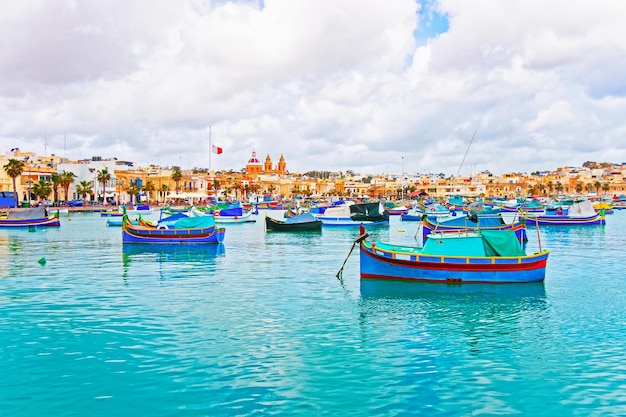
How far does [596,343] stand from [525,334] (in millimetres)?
1984

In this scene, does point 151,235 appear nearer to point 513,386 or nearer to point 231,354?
point 231,354

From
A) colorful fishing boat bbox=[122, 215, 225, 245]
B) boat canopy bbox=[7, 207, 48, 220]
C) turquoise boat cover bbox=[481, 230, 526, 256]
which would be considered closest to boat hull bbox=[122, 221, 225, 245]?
colorful fishing boat bbox=[122, 215, 225, 245]

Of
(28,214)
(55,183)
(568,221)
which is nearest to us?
(28,214)

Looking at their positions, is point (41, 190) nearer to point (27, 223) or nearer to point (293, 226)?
point (27, 223)

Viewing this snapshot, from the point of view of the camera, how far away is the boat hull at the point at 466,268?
1038 inches

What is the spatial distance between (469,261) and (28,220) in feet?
207

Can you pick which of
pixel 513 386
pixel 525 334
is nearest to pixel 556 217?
pixel 525 334

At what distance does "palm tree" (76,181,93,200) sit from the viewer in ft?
440

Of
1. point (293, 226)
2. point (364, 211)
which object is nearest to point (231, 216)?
point (364, 211)

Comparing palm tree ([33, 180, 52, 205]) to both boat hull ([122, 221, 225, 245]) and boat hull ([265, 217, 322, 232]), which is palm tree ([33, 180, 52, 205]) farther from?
boat hull ([122, 221, 225, 245])

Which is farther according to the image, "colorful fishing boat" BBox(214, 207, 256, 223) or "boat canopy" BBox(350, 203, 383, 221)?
"colorful fishing boat" BBox(214, 207, 256, 223)

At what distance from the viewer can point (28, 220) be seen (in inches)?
2891

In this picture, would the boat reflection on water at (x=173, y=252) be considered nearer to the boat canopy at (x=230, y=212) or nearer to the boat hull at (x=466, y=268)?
the boat hull at (x=466, y=268)

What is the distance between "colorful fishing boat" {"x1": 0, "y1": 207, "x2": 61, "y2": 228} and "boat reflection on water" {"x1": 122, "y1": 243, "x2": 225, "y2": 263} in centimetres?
3219
